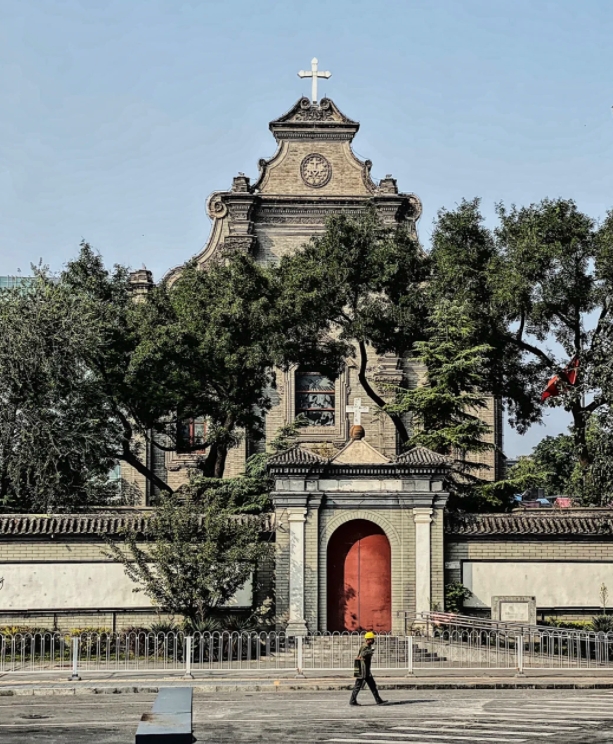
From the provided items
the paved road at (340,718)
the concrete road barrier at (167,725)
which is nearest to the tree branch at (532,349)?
the paved road at (340,718)

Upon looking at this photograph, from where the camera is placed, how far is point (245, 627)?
30625 millimetres

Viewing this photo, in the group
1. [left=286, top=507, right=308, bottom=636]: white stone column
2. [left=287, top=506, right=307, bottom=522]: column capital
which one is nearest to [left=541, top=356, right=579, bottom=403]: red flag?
[left=287, top=506, right=307, bottom=522]: column capital

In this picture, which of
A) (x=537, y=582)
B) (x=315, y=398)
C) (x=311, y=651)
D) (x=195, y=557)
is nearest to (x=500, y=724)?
(x=311, y=651)

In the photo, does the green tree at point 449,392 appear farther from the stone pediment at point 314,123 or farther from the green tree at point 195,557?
the stone pediment at point 314,123

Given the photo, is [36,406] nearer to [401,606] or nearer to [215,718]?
[401,606]

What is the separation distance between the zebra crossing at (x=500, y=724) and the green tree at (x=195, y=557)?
8458 mm

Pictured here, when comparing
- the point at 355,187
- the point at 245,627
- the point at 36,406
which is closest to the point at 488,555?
the point at 245,627

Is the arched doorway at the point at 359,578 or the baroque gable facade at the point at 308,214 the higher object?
the baroque gable facade at the point at 308,214

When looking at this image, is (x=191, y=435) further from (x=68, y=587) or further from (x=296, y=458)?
(x=296, y=458)

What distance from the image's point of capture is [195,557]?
1148 inches

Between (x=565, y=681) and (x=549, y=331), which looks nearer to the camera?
(x=565, y=681)

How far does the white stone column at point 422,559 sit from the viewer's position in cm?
3133

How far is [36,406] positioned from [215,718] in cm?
1766

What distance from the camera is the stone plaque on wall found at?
103ft
